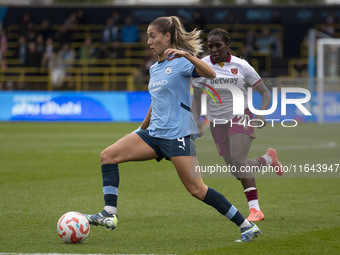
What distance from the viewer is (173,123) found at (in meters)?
6.83

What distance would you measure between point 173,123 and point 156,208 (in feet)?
8.82

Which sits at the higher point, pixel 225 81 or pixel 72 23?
pixel 225 81

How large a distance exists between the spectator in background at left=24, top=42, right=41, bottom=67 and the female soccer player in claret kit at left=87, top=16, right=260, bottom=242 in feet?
84.1

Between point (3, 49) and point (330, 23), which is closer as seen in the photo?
point (330, 23)

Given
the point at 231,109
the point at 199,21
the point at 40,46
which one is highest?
the point at 199,21

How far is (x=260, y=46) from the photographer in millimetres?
32188

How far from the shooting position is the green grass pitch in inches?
268

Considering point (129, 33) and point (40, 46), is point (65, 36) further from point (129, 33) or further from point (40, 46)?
point (129, 33)

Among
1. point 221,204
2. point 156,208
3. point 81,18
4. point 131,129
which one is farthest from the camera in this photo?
point 81,18

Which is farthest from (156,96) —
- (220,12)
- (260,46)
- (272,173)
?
(220,12)

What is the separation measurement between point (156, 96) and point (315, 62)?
26.1m

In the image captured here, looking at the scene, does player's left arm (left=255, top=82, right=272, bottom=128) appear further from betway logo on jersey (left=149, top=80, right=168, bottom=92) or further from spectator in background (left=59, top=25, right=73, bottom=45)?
spectator in background (left=59, top=25, right=73, bottom=45)

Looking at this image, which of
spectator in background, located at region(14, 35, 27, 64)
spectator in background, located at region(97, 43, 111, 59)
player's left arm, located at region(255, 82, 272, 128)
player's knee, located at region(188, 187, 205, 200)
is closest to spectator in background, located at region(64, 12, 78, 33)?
spectator in background, located at region(97, 43, 111, 59)

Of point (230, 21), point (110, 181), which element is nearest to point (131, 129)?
point (230, 21)
